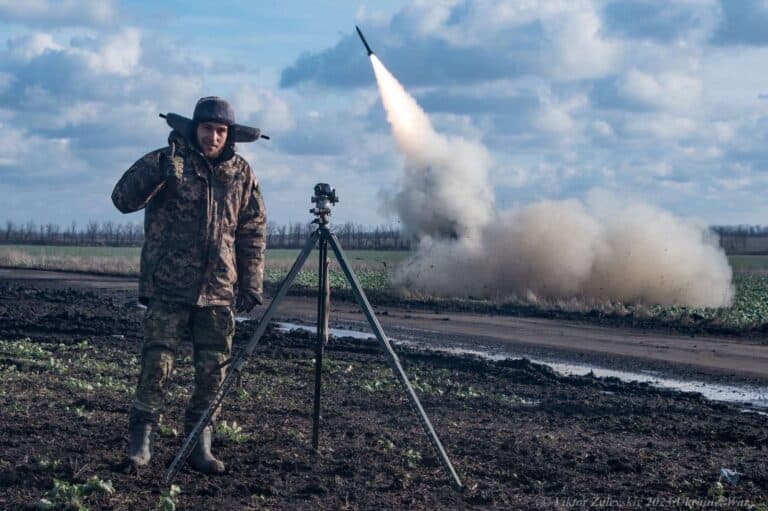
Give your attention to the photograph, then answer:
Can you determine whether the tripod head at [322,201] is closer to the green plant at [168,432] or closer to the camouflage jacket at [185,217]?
the camouflage jacket at [185,217]

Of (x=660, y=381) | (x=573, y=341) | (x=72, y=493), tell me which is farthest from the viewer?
(x=573, y=341)

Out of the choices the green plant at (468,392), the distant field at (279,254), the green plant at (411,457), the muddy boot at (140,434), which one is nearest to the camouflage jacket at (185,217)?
the muddy boot at (140,434)

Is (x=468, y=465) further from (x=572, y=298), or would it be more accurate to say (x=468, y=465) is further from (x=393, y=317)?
(x=572, y=298)

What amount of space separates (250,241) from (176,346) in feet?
3.29

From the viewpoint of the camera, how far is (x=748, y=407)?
12.4m

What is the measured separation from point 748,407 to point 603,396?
6.12 ft

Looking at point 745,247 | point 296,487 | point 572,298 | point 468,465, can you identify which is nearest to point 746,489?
point 468,465

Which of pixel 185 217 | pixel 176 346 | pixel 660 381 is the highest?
pixel 185 217

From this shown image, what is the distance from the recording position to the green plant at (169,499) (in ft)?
A: 19.6

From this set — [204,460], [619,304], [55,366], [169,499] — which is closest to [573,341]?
[619,304]

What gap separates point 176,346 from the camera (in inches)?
276

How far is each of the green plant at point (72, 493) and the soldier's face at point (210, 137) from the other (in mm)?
2435

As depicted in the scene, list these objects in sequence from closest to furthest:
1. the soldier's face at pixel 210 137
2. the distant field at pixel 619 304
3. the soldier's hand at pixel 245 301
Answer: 1. the soldier's face at pixel 210 137
2. the soldier's hand at pixel 245 301
3. the distant field at pixel 619 304

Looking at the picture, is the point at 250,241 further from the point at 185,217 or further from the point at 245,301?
the point at 185,217
